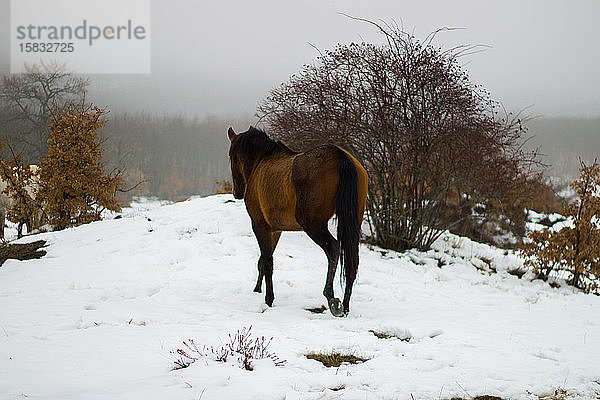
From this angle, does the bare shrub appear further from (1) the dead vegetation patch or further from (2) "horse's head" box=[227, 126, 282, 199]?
(1) the dead vegetation patch

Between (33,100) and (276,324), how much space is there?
2746 centimetres

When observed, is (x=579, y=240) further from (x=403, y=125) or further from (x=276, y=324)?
(x=276, y=324)

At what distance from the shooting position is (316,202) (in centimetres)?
469

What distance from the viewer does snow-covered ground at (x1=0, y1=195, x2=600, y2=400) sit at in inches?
106

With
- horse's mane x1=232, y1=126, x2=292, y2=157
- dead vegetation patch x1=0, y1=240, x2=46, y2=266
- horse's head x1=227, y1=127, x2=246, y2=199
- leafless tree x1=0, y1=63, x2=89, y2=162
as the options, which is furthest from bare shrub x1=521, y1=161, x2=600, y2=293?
leafless tree x1=0, y1=63, x2=89, y2=162

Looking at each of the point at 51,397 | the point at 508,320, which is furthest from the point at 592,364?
the point at 51,397

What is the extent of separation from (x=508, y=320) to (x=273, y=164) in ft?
11.7

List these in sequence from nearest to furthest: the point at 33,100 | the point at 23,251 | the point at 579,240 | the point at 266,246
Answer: the point at 266,246
the point at 579,240
the point at 23,251
the point at 33,100

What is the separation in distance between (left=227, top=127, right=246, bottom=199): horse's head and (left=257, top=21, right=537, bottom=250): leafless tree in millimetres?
3696

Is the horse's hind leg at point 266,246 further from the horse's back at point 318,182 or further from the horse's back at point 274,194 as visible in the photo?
the horse's back at point 318,182

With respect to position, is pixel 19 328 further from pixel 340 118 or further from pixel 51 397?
pixel 340 118

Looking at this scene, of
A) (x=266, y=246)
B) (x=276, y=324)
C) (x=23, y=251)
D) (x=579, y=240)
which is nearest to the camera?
(x=276, y=324)

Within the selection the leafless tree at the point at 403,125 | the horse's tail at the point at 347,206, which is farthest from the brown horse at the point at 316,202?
the leafless tree at the point at 403,125

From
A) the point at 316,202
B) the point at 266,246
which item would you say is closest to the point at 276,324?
the point at 266,246
